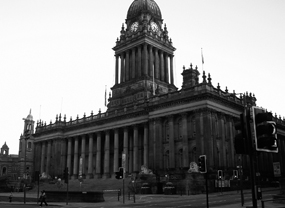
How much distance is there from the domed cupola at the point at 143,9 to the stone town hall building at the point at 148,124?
0.30m

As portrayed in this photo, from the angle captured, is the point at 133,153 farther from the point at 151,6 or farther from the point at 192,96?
the point at 151,6

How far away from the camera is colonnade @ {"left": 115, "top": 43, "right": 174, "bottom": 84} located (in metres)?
89.1

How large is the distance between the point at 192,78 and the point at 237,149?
2795 inches

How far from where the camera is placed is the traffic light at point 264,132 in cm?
779

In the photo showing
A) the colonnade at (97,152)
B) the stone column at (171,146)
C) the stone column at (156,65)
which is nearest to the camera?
the stone column at (171,146)

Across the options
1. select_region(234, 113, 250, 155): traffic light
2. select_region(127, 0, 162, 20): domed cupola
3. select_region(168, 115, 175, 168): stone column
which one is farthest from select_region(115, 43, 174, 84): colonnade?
select_region(234, 113, 250, 155): traffic light

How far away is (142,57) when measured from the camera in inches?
3548

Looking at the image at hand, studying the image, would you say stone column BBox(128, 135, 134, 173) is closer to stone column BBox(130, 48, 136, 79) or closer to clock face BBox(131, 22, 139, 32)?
stone column BBox(130, 48, 136, 79)

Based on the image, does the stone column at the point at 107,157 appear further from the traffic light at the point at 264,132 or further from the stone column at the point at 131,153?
the traffic light at the point at 264,132

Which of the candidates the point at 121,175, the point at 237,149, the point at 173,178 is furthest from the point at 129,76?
the point at 237,149

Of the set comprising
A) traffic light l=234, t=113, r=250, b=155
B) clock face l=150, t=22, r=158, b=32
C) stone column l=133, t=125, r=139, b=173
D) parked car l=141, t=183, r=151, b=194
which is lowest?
parked car l=141, t=183, r=151, b=194

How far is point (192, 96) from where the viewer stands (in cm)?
6041

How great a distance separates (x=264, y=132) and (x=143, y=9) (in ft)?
306

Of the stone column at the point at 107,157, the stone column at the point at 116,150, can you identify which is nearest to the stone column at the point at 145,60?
the stone column at the point at 116,150
